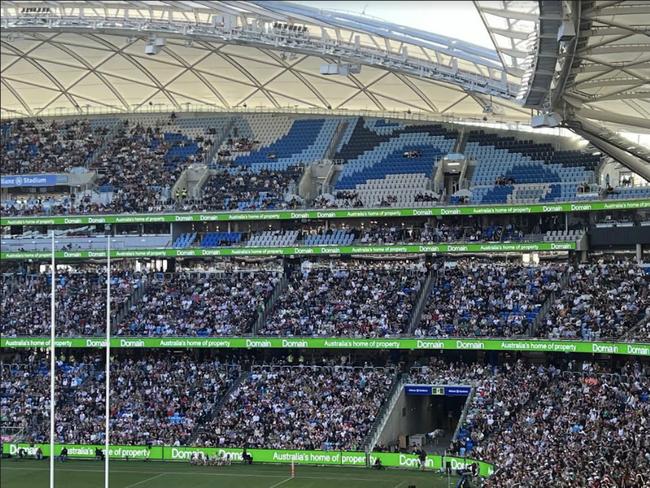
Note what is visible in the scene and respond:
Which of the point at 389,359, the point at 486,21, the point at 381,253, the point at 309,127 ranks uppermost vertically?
the point at 309,127

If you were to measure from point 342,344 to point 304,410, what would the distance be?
→ 141 inches

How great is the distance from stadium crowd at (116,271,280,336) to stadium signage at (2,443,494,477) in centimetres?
676

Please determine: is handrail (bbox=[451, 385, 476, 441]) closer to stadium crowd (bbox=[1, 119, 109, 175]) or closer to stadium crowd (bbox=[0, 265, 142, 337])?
stadium crowd (bbox=[0, 265, 142, 337])

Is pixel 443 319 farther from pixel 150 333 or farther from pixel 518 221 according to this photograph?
pixel 150 333

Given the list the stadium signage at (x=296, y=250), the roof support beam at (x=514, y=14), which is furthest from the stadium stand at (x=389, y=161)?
the roof support beam at (x=514, y=14)

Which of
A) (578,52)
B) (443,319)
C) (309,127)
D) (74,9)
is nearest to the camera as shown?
(578,52)

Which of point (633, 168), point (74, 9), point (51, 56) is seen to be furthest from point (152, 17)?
point (633, 168)

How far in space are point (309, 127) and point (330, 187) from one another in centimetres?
567

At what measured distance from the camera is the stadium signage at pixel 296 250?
5084 centimetres

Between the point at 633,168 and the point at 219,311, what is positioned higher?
the point at 633,168

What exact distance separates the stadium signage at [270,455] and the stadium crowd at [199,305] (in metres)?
6.76

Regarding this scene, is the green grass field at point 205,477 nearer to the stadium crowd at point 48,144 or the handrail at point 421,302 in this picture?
the handrail at point 421,302

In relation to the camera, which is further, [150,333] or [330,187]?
[330,187]

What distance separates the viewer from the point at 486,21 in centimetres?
2817
